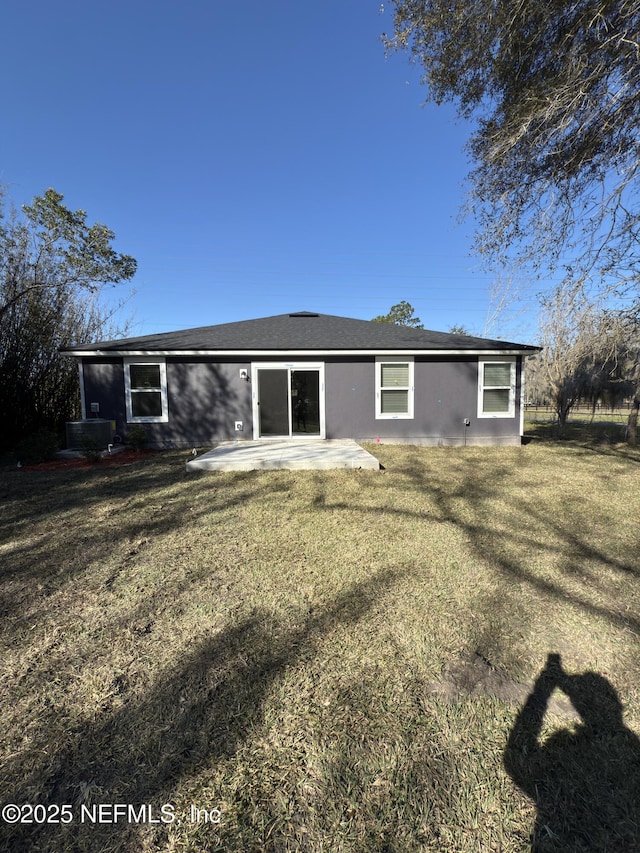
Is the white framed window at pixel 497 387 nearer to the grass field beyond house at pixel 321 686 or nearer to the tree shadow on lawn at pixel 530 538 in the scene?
the tree shadow on lawn at pixel 530 538

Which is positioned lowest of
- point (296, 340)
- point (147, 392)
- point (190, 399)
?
point (190, 399)

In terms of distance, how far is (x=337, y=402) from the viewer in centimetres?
870

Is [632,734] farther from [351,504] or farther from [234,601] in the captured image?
[351,504]

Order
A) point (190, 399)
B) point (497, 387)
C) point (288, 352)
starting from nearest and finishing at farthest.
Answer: point (288, 352), point (190, 399), point (497, 387)

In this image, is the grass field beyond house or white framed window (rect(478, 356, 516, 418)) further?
white framed window (rect(478, 356, 516, 418))

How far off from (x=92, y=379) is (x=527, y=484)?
30.1 feet

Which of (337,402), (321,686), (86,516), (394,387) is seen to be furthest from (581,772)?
(394,387)

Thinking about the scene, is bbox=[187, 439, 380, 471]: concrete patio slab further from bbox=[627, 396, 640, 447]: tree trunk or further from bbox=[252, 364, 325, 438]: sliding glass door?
bbox=[627, 396, 640, 447]: tree trunk

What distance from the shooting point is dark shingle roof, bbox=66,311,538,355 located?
27.2 ft

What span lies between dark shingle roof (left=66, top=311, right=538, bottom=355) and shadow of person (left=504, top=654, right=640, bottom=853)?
24.4ft

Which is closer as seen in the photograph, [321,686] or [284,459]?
[321,686]

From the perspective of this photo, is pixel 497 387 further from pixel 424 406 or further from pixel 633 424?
pixel 633 424

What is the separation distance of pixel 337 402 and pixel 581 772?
301 inches

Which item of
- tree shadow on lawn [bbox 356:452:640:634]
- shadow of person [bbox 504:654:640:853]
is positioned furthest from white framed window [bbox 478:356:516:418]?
shadow of person [bbox 504:654:640:853]
